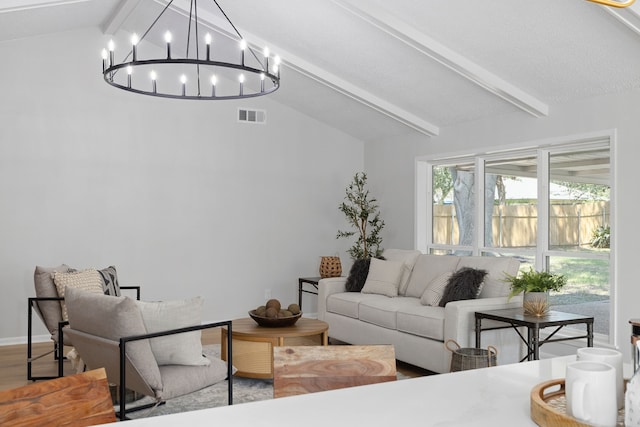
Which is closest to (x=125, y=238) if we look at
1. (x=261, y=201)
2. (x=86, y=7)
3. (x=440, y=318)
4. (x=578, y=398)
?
(x=261, y=201)

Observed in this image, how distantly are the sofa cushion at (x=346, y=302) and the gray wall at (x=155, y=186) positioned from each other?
1.57 metres

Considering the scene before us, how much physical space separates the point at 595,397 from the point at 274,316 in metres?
3.82

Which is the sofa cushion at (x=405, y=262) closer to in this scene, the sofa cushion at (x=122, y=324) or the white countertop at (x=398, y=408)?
the sofa cushion at (x=122, y=324)

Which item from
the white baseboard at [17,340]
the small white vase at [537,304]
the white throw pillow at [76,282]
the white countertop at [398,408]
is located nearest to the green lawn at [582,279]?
the small white vase at [537,304]

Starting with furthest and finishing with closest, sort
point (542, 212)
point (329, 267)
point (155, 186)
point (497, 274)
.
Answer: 1. point (329, 267)
2. point (155, 186)
3. point (542, 212)
4. point (497, 274)

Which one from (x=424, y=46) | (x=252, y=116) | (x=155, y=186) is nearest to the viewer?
(x=424, y=46)

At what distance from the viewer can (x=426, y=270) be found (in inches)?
229

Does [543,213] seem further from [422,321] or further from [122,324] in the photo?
[122,324]

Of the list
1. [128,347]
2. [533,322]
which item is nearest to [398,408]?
[128,347]

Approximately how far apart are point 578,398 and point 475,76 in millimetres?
4426

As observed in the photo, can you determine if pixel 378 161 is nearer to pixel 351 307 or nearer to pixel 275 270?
pixel 275 270

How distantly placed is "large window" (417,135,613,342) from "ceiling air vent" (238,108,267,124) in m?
1.97

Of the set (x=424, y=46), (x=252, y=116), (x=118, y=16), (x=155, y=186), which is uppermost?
(x=118, y=16)

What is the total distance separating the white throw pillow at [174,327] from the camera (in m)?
3.29
